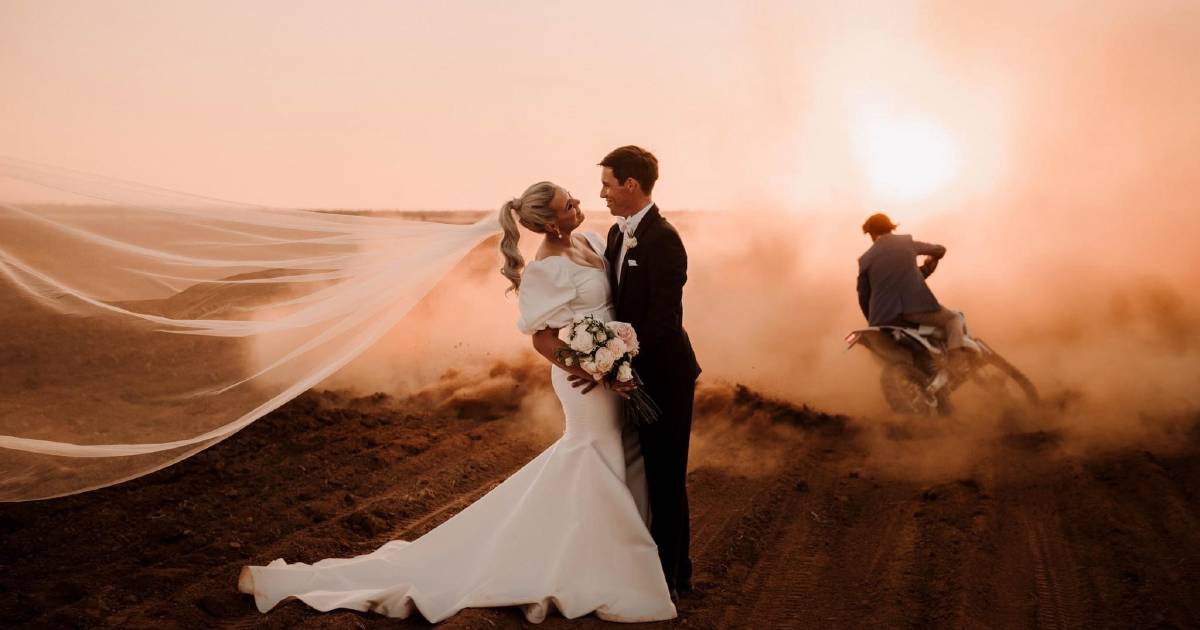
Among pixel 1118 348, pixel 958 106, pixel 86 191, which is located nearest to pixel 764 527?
pixel 86 191

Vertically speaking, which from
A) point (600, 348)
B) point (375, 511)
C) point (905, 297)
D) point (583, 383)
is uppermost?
point (600, 348)

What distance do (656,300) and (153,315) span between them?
10.5ft

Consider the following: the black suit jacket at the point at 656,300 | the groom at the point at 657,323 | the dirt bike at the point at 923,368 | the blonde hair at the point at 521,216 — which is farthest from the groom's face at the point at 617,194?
the dirt bike at the point at 923,368

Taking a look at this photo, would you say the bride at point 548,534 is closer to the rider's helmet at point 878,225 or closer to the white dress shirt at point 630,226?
the white dress shirt at point 630,226

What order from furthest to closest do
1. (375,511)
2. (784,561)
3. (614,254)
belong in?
(375,511)
(784,561)
(614,254)

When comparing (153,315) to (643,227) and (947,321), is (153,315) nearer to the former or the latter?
(643,227)

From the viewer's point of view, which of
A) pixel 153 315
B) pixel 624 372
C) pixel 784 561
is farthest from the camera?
pixel 784 561

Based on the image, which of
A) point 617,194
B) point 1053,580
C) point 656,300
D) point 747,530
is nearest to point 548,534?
point 656,300

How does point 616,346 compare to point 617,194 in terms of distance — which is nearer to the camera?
point 616,346

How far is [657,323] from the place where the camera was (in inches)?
214

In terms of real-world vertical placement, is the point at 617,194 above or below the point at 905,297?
above

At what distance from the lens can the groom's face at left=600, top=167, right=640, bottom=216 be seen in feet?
18.1

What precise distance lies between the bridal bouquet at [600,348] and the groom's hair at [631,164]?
853mm

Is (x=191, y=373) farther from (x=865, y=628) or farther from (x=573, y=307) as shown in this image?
(x=865, y=628)
